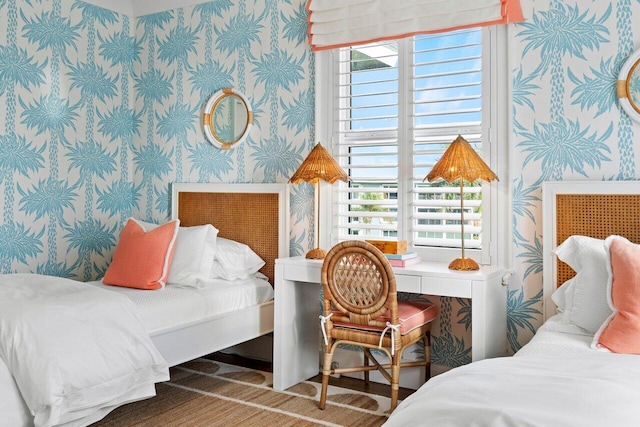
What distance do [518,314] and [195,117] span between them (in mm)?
2599

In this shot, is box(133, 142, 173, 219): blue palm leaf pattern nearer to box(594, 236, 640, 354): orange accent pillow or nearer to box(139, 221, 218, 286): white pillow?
box(139, 221, 218, 286): white pillow

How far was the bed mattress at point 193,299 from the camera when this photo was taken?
9.84 feet

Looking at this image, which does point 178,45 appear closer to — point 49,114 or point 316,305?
point 49,114

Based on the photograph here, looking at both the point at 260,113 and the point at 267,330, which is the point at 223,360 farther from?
the point at 260,113

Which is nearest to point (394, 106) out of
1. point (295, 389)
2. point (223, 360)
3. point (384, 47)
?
point (384, 47)

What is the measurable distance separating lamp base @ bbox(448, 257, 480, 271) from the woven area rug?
84 cm

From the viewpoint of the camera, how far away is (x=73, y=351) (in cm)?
240

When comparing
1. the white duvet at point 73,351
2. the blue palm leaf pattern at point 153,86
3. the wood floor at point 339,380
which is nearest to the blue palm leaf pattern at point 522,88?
the wood floor at point 339,380

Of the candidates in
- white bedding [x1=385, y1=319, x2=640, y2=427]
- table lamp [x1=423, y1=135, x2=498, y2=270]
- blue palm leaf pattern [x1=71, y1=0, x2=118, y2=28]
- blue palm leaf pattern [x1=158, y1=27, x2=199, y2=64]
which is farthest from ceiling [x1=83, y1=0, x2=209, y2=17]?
white bedding [x1=385, y1=319, x2=640, y2=427]

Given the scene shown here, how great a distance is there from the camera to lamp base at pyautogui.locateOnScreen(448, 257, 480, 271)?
2.89 m

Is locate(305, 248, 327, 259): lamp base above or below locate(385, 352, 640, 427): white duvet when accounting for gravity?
above

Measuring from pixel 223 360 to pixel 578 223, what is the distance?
2.43 metres

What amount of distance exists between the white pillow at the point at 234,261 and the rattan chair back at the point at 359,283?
35.7 inches

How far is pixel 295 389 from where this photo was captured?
11.0ft
